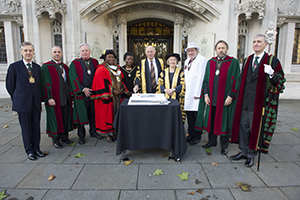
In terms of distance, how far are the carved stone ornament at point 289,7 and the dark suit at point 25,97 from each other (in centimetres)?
981

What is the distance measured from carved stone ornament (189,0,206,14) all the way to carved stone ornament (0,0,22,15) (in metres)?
7.68

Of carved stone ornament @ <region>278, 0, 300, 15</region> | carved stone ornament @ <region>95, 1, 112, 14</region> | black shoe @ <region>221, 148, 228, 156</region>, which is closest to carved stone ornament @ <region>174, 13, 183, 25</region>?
carved stone ornament @ <region>95, 1, 112, 14</region>

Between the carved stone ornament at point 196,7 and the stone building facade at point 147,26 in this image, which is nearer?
the stone building facade at point 147,26

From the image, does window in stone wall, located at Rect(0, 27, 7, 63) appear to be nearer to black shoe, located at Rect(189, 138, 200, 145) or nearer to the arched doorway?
the arched doorway

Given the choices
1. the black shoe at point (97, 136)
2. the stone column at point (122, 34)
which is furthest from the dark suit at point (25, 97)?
the stone column at point (122, 34)

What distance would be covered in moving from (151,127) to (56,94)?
2.00 meters

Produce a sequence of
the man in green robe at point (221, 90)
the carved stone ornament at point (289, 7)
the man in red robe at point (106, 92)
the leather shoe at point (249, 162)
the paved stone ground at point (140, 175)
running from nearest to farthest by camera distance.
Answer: the paved stone ground at point (140, 175) < the leather shoe at point (249, 162) < the man in green robe at point (221, 90) < the man in red robe at point (106, 92) < the carved stone ornament at point (289, 7)

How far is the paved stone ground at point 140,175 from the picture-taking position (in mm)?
2432

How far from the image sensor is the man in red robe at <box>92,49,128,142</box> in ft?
13.0

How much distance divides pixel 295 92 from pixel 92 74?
9308mm

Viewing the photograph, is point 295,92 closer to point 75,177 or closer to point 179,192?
point 179,192

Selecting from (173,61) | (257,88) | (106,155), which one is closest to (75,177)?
(106,155)

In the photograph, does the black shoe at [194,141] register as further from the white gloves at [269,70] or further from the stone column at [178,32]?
the stone column at [178,32]

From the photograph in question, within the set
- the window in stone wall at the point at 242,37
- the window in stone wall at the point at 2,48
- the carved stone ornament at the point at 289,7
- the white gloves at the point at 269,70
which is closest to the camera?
the white gloves at the point at 269,70
